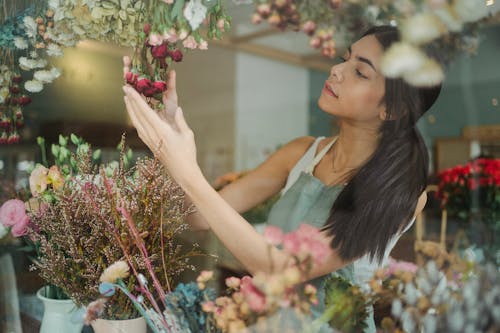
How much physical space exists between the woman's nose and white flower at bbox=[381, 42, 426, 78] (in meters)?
0.14

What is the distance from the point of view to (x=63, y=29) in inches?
58.2

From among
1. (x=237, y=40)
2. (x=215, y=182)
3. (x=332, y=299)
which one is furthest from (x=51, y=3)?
(x=332, y=299)

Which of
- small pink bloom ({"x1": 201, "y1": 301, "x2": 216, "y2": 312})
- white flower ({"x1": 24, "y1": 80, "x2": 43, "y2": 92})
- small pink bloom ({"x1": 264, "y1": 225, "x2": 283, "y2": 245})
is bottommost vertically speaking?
small pink bloom ({"x1": 201, "y1": 301, "x2": 216, "y2": 312})

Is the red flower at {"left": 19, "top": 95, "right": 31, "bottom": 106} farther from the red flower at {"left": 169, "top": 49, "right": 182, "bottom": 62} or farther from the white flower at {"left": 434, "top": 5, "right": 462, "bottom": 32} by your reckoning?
the white flower at {"left": 434, "top": 5, "right": 462, "bottom": 32}

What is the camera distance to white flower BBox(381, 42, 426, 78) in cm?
106

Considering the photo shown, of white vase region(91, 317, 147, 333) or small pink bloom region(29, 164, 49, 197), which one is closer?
white vase region(91, 317, 147, 333)

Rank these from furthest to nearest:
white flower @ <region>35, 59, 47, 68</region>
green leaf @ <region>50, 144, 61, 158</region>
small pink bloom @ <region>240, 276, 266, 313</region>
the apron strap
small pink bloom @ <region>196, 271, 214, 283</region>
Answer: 1. white flower @ <region>35, 59, 47, 68</region>
2. green leaf @ <region>50, 144, 61, 158</region>
3. the apron strap
4. small pink bloom @ <region>196, 271, 214, 283</region>
5. small pink bloom @ <region>240, 276, 266, 313</region>

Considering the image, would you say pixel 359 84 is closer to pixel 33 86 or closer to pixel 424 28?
pixel 424 28

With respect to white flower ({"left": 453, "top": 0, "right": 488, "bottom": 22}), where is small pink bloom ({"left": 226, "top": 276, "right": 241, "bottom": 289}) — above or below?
below

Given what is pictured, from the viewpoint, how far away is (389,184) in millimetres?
1130

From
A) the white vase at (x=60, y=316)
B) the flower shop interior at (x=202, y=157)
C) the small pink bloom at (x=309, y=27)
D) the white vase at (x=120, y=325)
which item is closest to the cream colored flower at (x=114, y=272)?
the flower shop interior at (x=202, y=157)

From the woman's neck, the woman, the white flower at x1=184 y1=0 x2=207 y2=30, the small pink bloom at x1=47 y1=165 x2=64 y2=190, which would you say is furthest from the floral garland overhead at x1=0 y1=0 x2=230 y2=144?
the woman's neck

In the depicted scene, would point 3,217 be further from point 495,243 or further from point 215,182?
point 495,243

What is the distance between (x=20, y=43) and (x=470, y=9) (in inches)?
51.3
